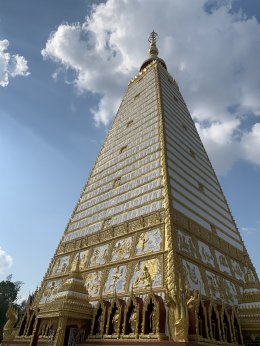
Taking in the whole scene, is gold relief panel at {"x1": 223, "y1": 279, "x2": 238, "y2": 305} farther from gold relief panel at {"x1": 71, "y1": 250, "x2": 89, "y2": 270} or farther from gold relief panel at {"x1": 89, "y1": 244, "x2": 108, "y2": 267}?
gold relief panel at {"x1": 71, "y1": 250, "x2": 89, "y2": 270}

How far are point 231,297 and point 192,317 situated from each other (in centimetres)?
505

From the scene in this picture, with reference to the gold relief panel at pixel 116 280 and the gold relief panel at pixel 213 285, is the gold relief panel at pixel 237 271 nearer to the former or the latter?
the gold relief panel at pixel 213 285

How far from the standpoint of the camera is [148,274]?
12.4m

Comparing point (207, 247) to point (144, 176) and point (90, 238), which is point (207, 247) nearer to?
point (144, 176)

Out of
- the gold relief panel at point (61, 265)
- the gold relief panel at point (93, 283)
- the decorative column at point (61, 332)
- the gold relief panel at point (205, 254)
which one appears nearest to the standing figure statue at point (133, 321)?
the decorative column at point (61, 332)

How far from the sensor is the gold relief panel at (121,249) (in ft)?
47.2

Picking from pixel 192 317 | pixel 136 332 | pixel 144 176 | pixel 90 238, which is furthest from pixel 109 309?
pixel 144 176

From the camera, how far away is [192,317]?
1036cm

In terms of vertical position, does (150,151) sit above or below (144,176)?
above

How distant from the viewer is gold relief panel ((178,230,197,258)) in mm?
13412

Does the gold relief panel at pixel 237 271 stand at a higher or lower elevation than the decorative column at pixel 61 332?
higher

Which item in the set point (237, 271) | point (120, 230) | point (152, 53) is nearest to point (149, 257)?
point (120, 230)

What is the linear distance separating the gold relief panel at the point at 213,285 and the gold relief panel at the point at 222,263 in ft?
3.64

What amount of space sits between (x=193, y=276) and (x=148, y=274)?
197cm
